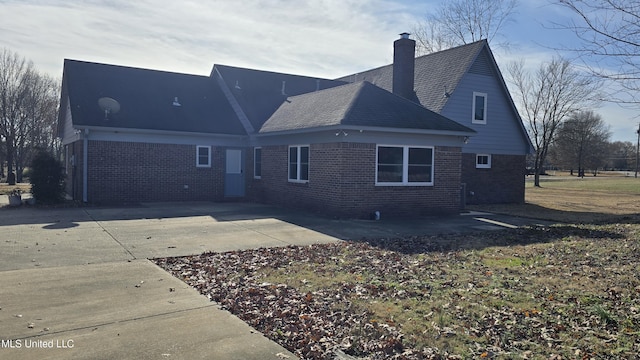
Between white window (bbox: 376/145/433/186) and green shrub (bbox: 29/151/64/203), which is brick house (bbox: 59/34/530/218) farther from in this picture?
green shrub (bbox: 29/151/64/203)

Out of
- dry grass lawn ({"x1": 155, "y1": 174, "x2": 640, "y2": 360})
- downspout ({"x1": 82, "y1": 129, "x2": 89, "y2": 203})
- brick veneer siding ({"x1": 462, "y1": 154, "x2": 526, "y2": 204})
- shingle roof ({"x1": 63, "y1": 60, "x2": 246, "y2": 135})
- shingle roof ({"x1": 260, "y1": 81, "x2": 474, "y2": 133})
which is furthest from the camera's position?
brick veneer siding ({"x1": 462, "y1": 154, "x2": 526, "y2": 204})

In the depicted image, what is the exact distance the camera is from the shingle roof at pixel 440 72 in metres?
21.1

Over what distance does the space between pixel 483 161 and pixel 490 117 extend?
2.12 meters

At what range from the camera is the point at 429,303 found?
6.08m

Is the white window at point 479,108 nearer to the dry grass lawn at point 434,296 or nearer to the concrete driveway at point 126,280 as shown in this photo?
the concrete driveway at point 126,280

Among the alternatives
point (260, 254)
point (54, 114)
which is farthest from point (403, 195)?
point (54, 114)

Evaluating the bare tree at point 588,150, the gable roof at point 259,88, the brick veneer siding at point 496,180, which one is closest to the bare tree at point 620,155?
the bare tree at point 588,150

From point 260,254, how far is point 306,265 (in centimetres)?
128

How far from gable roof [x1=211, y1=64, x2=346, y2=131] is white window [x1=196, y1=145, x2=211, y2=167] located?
228cm

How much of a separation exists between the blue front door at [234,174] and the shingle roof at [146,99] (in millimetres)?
1110

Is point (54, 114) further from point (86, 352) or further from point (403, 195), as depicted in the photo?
point (86, 352)

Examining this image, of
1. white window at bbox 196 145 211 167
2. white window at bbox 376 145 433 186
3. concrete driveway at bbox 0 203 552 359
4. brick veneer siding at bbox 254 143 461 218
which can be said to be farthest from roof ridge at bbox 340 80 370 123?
white window at bbox 196 145 211 167

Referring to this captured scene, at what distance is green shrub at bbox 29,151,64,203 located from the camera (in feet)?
56.5

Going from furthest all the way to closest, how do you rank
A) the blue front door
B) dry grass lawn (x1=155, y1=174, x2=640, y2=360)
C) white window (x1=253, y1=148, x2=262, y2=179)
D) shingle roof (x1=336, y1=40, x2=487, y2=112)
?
shingle roof (x1=336, y1=40, x2=487, y2=112)
the blue front door
white window (x1=253, y1=148, x2=262, y2=179)
dry grass lawn (x1=155, y1=174, x2=640, y2=360)
